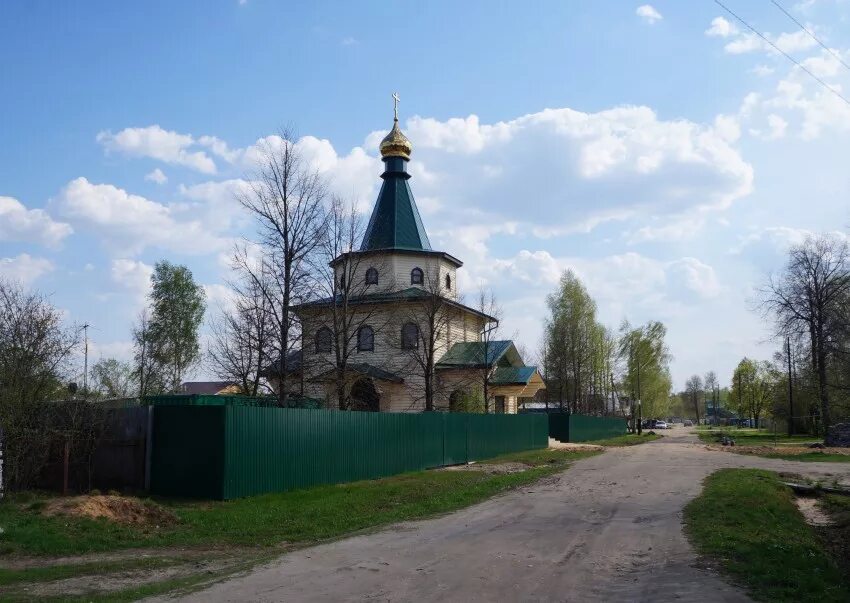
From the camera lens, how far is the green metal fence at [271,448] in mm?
15320

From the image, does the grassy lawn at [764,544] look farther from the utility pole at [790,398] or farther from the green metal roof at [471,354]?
the utility pole at [790,398]

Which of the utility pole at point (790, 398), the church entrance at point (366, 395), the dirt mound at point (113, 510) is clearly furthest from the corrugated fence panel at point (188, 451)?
the utility pole at point (790, 398)

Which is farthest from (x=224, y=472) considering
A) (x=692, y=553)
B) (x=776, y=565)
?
(x=776, y=565)

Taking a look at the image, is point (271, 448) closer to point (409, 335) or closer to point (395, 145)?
point (409, 335)

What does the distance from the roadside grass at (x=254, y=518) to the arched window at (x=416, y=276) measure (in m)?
25.4

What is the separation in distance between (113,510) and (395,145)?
37.1 meters

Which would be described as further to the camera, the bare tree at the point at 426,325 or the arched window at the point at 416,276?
the arched window at the point at 416,276

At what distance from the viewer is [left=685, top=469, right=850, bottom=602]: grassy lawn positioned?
7.93m

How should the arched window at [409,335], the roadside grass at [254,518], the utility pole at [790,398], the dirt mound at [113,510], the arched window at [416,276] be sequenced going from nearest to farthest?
the roadside grass at [254,518] → the dirt mound at [113,510] → the arched window at [409,335] → the arched window at [416,276] → the utility pole at [790,398]

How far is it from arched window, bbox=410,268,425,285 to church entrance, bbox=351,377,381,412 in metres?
7.59

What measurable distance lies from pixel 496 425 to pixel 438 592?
2335 centimetres

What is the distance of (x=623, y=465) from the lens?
2727cm

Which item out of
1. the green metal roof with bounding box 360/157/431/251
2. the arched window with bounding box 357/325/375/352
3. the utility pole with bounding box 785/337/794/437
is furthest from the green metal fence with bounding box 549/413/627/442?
the utility pole with bounding box 785/337/794/437

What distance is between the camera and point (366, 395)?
135 feet
